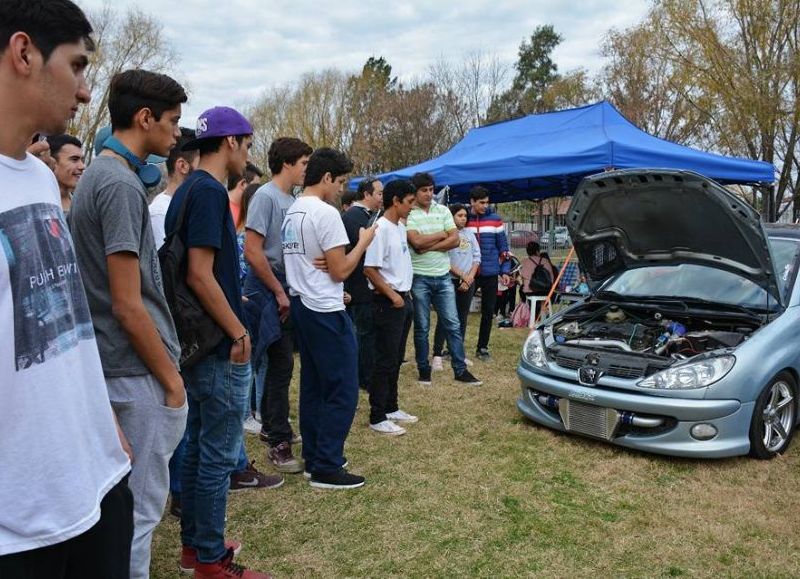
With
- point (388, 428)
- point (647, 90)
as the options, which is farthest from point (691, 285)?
point (647, 90)

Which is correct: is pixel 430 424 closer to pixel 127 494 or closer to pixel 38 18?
pixel 127 494

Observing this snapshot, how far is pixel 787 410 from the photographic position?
427cm

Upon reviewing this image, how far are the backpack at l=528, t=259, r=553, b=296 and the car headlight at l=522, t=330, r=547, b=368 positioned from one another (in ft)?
16.5

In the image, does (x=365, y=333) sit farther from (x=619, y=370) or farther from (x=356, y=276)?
(x=619, y=370)

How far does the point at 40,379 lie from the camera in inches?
44.5

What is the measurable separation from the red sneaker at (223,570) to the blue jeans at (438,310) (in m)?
3.63

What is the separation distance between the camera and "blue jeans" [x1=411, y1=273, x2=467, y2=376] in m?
6.08

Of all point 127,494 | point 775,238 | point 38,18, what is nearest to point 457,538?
point 127,494

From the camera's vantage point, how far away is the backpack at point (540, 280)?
989 cm

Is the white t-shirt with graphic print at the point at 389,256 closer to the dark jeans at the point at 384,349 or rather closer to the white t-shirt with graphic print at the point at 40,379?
the dark jeans at the point at 384,349

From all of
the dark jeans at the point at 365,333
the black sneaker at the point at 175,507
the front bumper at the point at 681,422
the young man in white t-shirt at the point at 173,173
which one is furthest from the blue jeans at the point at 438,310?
the black sneaker at the point at 175,507

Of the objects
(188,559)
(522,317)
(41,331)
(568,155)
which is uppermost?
(568,155)

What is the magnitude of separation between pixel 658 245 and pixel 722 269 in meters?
0.52

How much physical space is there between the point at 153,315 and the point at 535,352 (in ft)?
11.3
